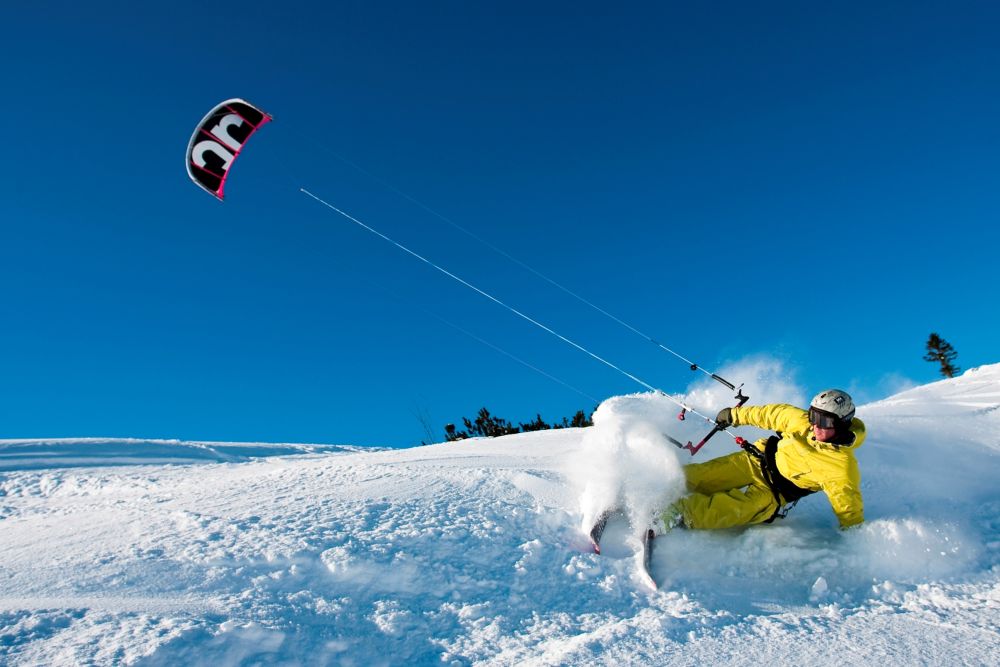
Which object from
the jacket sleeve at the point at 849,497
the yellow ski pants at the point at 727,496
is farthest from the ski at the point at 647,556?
the jacket sleeve at the point at 849,497

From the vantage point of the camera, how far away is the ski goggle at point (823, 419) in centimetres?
440

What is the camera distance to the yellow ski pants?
4.61 metres

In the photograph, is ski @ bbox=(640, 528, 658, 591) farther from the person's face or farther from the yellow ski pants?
the person's face

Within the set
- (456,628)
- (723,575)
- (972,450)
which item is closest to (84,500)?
(456,628)

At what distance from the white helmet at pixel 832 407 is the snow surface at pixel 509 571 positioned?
0.87 meters

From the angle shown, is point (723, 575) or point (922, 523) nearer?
point (723, 575)

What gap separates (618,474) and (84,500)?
6068mm

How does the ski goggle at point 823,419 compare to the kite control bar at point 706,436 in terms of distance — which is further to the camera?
the kite control bar at point 706,436

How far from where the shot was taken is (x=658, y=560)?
4.17 metres

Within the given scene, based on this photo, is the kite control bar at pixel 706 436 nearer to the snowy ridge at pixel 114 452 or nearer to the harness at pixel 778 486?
the harness at pixel 778 486

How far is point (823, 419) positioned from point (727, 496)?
0.96 meters

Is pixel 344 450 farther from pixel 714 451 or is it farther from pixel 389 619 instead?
pixel 389 619

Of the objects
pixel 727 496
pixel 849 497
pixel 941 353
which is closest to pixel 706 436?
pixel 727 496

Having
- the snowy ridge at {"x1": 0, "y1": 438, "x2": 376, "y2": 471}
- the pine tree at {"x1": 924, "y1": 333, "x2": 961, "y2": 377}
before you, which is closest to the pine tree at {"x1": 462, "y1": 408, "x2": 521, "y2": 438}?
the snowy ridge at {"x1": 0, "y1": 438, "x2": 376, "y2": 471}
